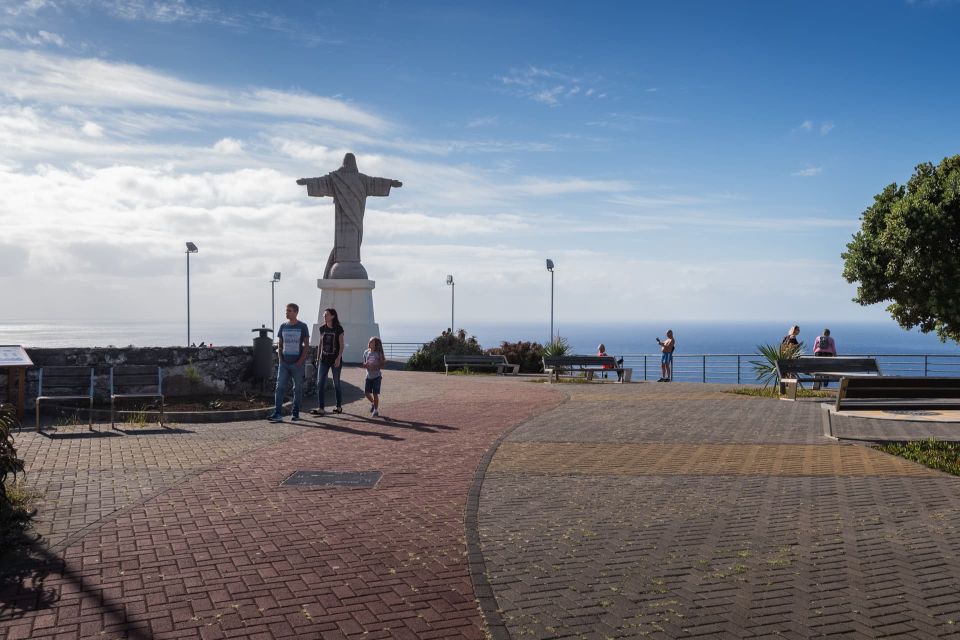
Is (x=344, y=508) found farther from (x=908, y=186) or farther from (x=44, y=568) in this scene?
(x=908, y=186)

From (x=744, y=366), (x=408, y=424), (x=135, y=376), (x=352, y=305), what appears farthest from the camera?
(x=352, y=305)

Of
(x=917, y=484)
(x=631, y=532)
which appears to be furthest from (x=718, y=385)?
(x=631, y=532)

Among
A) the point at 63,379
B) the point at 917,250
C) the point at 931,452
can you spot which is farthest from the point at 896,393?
the point at 63,379

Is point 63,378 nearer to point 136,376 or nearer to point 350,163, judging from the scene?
point 136,376

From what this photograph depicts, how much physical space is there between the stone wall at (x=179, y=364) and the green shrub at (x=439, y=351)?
511 inches

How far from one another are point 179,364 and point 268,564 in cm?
1003

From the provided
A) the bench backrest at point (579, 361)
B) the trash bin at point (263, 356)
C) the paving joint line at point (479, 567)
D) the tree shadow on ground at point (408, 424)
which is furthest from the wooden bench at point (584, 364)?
the paving joint line at point (479, 567)

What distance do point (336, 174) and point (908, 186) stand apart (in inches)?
832

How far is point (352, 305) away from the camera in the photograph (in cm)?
2983

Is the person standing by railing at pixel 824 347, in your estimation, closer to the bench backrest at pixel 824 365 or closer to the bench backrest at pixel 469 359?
the bench backrest at pixel 824 365

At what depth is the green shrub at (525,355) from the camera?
2880 cm

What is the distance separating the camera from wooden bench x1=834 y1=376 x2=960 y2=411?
1039 centimetres

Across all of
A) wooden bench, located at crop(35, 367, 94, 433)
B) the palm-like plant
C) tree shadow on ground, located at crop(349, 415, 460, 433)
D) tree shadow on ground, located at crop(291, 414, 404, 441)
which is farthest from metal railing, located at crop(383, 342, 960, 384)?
wooden bench, located at crop(35, 367, 94, 433)

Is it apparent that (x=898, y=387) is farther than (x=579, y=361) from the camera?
No
